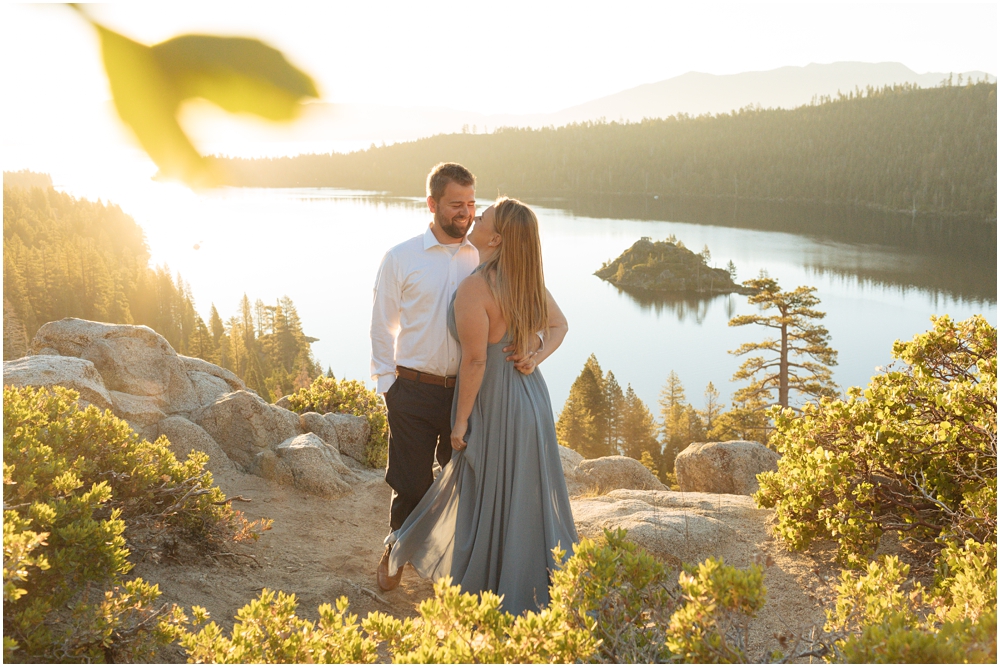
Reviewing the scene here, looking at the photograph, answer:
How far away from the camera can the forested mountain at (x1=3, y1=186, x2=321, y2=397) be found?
33.8 meters

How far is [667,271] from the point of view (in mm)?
66688

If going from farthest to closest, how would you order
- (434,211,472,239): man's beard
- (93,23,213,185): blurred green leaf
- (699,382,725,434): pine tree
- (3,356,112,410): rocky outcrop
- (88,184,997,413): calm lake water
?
(88,184,997,413): calm lake water
(699,382,725,434): pine tree
(3,356,112,410): rocky outcrop
(434,211,472,239): man's beard
(93,23,213,185): blurred green leaf

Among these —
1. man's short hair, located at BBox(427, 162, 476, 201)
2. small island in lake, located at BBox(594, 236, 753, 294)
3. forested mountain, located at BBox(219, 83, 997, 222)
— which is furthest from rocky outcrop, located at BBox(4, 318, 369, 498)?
forested mountain, located at BBox(219, 83, 997, 222)

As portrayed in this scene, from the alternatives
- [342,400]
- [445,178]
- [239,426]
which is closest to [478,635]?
[445,178]

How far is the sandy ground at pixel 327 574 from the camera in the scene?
3467 mm

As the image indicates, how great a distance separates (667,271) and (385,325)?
65801 mm

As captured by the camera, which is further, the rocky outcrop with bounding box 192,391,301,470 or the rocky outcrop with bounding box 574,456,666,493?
the rocky outcrop with bounding box 574,456,666,493

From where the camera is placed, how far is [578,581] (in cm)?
208

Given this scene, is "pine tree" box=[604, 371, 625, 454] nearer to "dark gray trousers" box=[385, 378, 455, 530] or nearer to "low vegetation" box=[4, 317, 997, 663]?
"low vegetation" box=[4, 317, 997, 663]

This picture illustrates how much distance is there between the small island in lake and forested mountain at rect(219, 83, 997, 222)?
2433cm

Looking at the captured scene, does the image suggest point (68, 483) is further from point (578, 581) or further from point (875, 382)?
point (875, 382)

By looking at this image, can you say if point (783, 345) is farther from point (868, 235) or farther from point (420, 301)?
point (868, 235)

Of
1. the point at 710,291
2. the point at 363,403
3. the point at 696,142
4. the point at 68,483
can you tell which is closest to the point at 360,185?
the point at 710,291

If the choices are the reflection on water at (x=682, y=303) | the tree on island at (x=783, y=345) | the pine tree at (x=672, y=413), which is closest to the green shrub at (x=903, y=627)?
the tree on island at (x=783, y=345)
